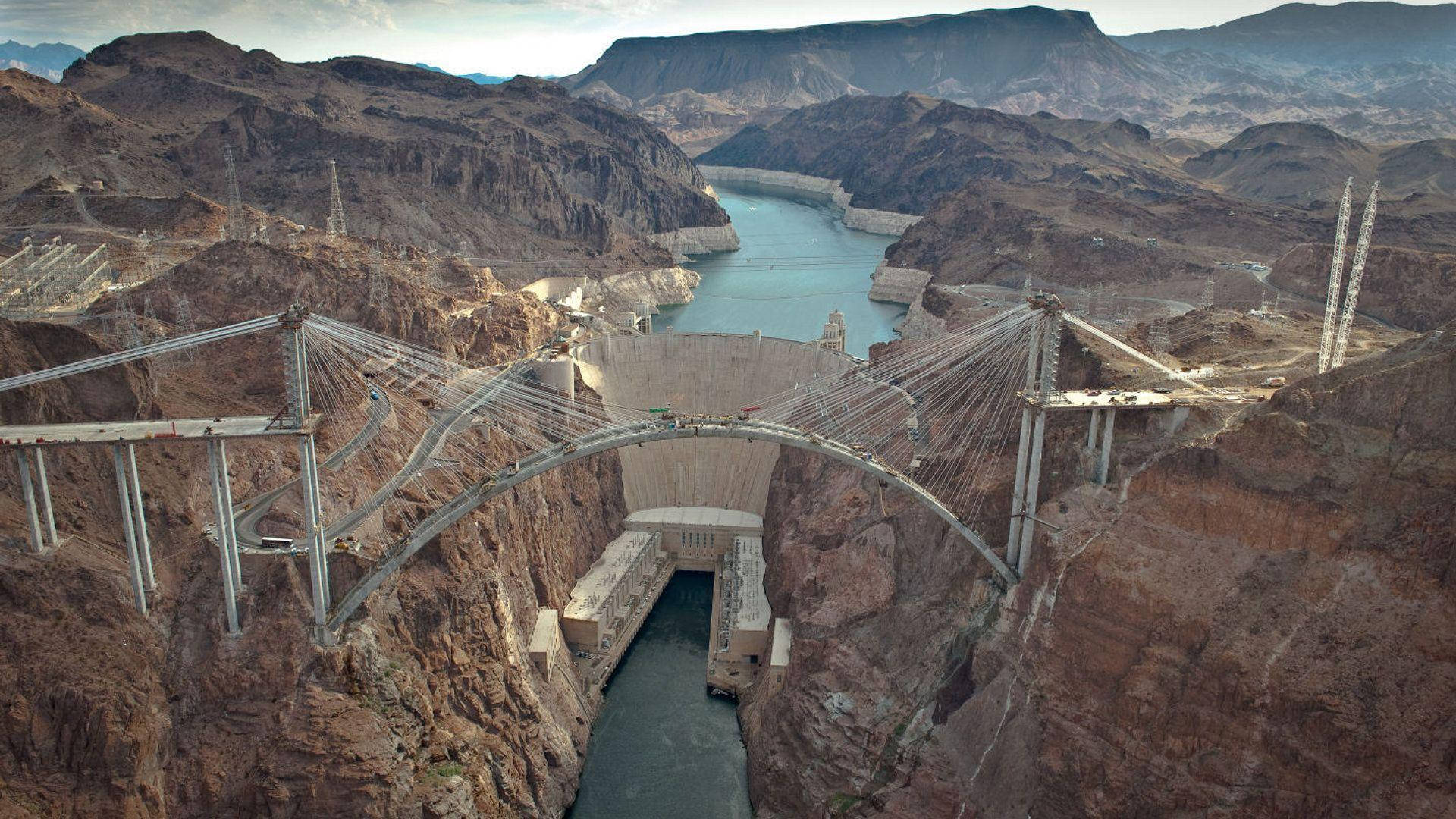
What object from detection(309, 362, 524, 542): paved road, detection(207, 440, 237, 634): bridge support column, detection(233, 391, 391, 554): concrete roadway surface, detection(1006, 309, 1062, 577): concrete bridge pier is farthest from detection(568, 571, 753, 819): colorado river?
detection(233, 391, 391, 554): concrete roadway surface

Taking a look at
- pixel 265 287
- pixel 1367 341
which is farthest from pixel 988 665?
pixel 265 287

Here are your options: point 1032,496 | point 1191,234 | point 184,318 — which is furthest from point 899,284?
point 1032,496

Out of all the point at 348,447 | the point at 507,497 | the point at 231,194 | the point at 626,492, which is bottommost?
the point at 626,492

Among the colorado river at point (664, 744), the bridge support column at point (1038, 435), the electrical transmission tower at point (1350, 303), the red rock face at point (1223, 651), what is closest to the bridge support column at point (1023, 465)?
the bridge support column at point (1038, 435)

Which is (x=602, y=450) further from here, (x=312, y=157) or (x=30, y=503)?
(x=312, y=157)

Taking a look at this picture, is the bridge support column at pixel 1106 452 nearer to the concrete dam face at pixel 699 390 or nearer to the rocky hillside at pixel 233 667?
the rocky hillside at pixel 233 667

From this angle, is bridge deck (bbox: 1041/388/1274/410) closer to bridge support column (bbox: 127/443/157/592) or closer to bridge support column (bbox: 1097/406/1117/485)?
bridge support column (bbox: 1097/406/1117/485)

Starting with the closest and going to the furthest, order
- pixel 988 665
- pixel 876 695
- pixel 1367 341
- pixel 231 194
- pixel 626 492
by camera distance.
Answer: pixel 988 665 → pixel 876 695 → pixel 1367 341 → pixel 626 492 → pixel 231 194

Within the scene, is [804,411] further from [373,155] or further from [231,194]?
[373,155]
